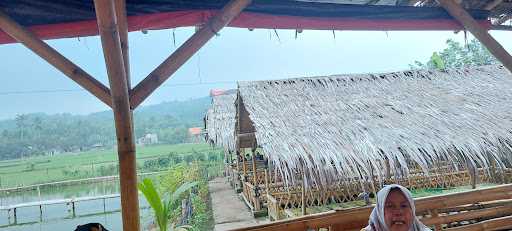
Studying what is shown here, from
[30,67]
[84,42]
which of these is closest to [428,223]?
[84,42]

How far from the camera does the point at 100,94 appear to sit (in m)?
1.77

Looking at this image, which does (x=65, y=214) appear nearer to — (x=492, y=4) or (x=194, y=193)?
(x=194, y=193)

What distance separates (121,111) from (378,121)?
4.23 m

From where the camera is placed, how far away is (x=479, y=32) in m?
2.32

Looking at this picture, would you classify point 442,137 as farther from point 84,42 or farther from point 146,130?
point 146,130

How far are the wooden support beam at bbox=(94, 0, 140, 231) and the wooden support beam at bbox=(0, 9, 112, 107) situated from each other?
0.38 ft

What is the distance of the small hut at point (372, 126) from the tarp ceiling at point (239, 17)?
2.33m

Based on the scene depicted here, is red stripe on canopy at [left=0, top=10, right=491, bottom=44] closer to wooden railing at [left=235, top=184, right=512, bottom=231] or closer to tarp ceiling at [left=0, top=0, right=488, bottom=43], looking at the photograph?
tarp ceiling at [left=0, top=0, right=488, bottom=43]

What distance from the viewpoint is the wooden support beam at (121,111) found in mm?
1452

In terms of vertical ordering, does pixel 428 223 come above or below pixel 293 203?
above

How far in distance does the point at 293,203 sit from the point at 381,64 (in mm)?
78907

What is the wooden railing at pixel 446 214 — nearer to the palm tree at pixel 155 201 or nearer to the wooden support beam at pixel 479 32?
the wooden support beam at pixel 479 32

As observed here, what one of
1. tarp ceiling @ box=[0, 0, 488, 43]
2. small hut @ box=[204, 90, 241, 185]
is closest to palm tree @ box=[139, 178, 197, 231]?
tarp ceiling @ box=[0, 0, 488, 43]

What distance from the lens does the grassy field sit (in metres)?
30.2
